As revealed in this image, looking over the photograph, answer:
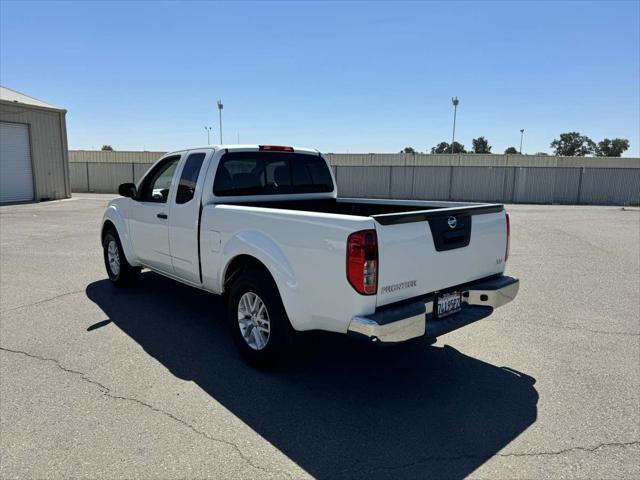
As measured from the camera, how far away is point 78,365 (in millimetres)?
3996

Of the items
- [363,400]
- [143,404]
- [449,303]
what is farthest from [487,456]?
[143,404]

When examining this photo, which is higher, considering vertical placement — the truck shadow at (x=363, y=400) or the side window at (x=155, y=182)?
the side window at (x=155, y=182)

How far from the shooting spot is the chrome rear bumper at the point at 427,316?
2.97 meters

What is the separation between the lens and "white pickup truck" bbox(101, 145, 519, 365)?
120 inches

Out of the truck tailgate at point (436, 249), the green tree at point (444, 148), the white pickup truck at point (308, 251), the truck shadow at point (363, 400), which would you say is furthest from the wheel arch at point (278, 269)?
the green tree at point (444, 148)

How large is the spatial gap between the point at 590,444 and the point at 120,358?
12.5 ft

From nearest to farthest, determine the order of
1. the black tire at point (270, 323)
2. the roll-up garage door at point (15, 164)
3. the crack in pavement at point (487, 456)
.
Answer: the crack in pavement at point (487, 456) < the black tire at point (270, 323) < the roll-up garage door at point (15, 164)

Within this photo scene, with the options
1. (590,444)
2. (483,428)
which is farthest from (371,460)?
(590,444)

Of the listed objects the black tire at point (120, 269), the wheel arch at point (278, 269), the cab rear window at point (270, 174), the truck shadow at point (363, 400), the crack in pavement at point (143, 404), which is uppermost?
the cab rear window at point (270, 174)

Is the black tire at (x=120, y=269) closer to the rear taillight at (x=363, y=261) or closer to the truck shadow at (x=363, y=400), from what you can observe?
the truck shadow at (x=363, y=400)

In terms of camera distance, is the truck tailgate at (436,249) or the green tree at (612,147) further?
the green tree at (612,147)

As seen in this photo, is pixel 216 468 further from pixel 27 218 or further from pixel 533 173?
pixel 533 173

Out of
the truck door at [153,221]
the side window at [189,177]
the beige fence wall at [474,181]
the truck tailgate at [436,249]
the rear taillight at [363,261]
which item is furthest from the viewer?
the beige fence wall at [474,181]

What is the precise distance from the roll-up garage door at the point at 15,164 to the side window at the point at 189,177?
66.7 ft
